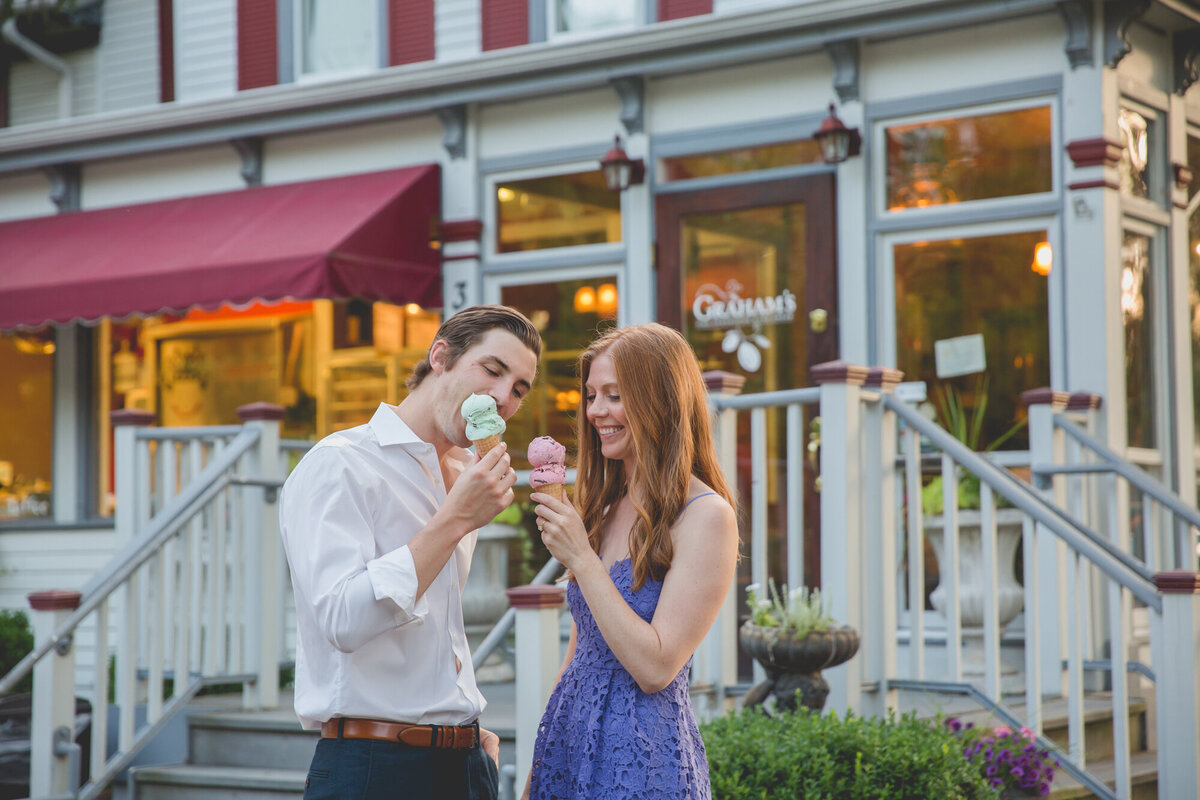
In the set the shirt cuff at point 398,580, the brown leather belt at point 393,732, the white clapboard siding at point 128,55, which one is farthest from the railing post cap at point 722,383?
the white clapboard siding at point 128,55

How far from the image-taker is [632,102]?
8.84m

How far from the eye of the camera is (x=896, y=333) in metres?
8.05

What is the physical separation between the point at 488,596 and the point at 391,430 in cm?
511

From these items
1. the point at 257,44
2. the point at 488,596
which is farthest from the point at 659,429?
the point at 257,44

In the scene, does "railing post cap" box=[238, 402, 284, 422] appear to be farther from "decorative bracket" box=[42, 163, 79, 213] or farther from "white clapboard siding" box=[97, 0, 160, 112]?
"white clapboard siding" box=[97, 0, 160, 112]

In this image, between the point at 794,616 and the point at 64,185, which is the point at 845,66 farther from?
the point at 64,185

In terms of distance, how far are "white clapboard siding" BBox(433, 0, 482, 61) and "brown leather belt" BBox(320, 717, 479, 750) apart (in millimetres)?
7603

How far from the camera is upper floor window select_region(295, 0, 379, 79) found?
1024cm

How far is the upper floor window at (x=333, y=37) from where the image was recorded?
10242 mm

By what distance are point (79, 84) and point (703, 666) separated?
27.3 feet

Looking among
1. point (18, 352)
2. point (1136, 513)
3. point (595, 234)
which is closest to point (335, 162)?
point (595, 234)

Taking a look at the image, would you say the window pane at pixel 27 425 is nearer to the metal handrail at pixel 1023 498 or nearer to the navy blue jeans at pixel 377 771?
the metal handrail at pixel 1023 498

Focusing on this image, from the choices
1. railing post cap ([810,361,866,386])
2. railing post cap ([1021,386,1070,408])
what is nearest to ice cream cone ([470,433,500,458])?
railing post cap ([810,361,866,386])

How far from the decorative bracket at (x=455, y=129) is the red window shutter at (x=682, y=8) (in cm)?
157
